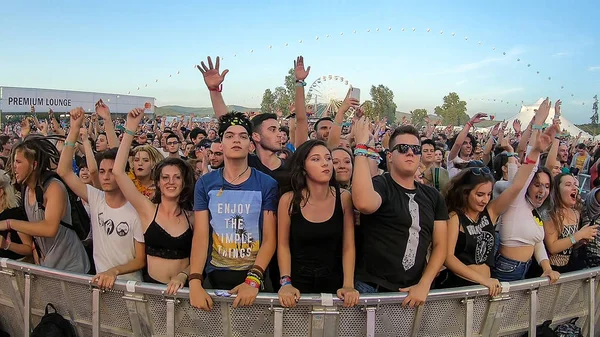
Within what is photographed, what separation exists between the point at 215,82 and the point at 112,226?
2.00 meters

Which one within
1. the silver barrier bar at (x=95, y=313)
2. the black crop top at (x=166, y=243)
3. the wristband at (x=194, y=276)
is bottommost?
the silver barrier bar at (x=95, y=313)

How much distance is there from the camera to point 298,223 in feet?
8.57

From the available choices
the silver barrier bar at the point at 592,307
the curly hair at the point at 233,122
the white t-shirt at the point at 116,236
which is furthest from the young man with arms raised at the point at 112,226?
the silver barrier bar at the point at 592,307

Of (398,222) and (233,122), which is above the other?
(233,122)

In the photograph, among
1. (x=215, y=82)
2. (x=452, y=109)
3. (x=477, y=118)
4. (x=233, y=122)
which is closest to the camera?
(x=233, y=122)

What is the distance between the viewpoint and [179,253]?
2.82 meters

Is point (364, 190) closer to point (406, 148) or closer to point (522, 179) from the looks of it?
point (406, 148)

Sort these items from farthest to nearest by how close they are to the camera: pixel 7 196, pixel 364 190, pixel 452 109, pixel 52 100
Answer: pixel 452 109, pixel 52 100, pixel 7 196, pixel 364 190

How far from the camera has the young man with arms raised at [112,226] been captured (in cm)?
294

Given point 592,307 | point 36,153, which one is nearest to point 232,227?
point 36,153

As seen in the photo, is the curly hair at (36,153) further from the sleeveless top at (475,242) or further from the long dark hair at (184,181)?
the sleeveless top at (475,242)

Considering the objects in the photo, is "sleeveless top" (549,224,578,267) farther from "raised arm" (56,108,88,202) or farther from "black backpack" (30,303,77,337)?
"raised arm" (56,108,88,202)

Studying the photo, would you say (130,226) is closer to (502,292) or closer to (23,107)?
(502,292)

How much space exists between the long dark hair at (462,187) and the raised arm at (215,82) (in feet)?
8.01
